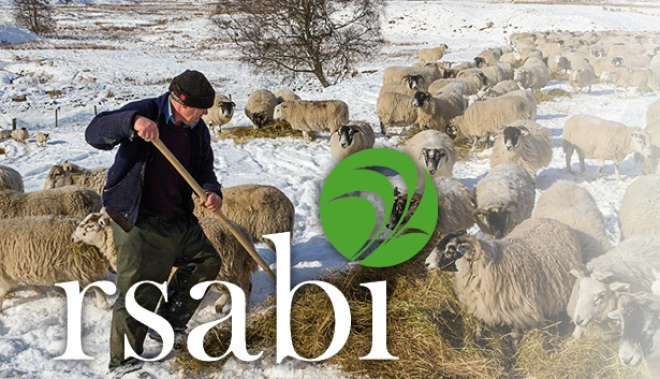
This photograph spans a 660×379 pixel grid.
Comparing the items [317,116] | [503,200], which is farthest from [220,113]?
[503,200]

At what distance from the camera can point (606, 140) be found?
7758 millimetres

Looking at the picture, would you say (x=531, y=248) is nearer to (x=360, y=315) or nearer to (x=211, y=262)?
(x=360, y=315)

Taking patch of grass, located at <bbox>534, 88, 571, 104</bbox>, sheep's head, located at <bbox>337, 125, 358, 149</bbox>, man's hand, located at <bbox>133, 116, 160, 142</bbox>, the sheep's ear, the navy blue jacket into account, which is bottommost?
patch of grass, located at <bbox>534, 88, 571, 104</bbox>

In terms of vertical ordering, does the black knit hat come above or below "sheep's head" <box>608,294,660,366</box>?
above

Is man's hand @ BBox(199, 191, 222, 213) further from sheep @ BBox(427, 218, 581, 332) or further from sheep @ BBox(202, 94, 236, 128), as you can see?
sheep @ BBox(202, 94, 236, 128)

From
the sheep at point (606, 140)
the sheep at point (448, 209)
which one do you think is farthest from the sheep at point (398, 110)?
the sheep at point (448, 209)

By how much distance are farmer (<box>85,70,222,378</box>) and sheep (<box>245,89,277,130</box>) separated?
8.18 m

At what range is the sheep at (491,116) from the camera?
9.41 m

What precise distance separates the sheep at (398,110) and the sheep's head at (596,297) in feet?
23.3

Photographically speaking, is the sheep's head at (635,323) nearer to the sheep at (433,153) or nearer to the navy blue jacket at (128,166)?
the sheep at (433,153)

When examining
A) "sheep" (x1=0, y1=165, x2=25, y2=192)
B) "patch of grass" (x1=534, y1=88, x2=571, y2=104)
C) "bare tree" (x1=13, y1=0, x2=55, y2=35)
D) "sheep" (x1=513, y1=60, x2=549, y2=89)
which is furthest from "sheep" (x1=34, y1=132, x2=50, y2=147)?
"bare tree" (x1=13, y1=0, x2=55, y2=35)

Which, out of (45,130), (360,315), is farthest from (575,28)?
(360,315)

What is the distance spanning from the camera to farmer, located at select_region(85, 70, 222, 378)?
2.88 meters

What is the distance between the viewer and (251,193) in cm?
515
